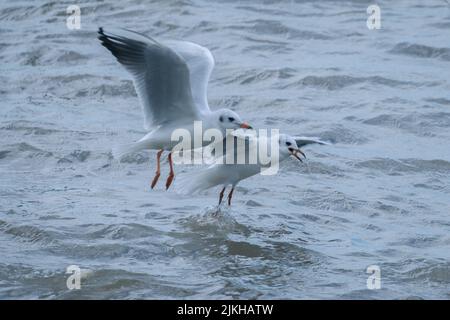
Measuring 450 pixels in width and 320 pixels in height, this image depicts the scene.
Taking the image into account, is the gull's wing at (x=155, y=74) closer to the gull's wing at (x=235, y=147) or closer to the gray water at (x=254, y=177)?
the gull's wing at (x=235, y=147)

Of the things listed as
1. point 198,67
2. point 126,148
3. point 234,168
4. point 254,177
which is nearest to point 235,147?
point 234,168

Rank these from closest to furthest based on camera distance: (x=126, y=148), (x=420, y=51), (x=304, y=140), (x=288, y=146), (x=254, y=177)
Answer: (x=126, y=148) < (x=288, y=146) < (x=304, y=140) < (x=254, y=177) < (x=420, y=51)

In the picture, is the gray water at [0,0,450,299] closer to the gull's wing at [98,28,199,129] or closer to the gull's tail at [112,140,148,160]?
the gull's tail at [112,140,148,160]

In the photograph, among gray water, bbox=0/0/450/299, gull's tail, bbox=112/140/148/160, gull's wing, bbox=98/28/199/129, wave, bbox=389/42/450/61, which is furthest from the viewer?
wave, bbox=389/42/450/61

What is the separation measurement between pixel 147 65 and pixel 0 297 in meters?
2.09

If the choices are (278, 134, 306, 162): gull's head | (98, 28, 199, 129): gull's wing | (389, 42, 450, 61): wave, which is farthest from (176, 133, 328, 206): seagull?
(389, 42, 450, 61): wave

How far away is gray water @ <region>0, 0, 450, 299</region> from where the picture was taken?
6809 mm

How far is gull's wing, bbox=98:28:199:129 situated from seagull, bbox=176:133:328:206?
55 centimetres

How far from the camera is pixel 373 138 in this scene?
1016 cm

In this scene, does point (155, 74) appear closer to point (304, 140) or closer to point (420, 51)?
point (304, 140)

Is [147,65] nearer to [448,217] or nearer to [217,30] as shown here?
[448,217]

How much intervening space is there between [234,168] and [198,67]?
87 cm

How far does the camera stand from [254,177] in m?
9.16
